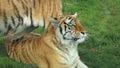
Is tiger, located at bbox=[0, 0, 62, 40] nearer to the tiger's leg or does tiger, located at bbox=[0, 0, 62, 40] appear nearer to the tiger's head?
the tiger's leg

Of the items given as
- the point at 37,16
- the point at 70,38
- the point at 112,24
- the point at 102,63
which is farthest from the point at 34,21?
the point at 112,24

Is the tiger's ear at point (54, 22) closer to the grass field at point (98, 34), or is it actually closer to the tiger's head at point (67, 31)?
the tiger's head at point (67, 31)

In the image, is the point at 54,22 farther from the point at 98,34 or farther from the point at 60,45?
the point at 98,34

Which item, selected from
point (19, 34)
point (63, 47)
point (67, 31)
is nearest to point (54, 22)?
point (67, 31)

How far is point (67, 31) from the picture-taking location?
5.11 metres

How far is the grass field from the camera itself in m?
5.64

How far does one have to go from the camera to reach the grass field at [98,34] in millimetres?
5637

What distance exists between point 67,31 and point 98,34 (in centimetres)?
204

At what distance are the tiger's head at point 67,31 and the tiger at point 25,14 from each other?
0.58ft

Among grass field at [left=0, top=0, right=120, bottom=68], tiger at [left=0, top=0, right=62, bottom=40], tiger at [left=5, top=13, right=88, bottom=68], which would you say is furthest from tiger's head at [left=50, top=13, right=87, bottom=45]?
grass field at [left=0, top=0, right=120, bottom=68]

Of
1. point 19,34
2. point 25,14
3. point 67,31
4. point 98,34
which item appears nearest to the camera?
point 67,31

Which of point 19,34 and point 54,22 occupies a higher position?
point 54,22

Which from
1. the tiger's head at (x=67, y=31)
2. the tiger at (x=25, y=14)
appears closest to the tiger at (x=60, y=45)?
the tiger's head at (x=67, y=31)

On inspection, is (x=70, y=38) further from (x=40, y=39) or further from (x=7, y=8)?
(x=7, y=8)
